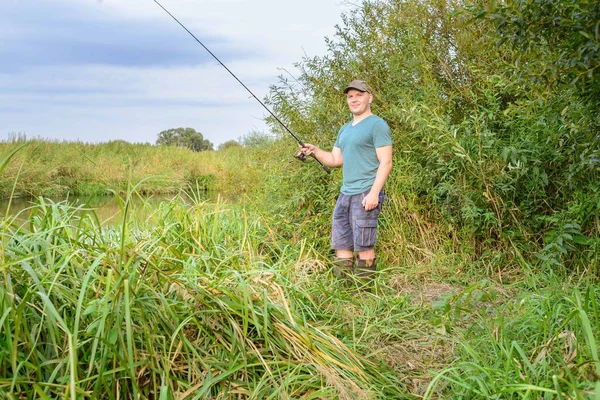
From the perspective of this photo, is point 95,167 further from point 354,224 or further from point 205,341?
point 205,341

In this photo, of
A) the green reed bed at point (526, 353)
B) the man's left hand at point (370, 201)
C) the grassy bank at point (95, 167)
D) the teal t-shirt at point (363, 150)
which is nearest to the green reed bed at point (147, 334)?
the green reed bed at point (526, 353)

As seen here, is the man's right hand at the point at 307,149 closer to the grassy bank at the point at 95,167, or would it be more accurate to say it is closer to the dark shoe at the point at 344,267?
the dark shoe at the point at 344,267

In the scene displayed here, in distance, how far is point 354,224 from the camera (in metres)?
4.59

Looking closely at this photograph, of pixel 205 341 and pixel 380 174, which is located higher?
pixel 380 174

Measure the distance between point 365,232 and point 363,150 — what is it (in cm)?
65

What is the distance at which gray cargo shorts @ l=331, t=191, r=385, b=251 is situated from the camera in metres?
4.54

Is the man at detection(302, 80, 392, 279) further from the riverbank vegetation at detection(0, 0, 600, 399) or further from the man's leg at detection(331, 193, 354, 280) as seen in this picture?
the riverbank vegetation at detection(0, 0, 600, 399)

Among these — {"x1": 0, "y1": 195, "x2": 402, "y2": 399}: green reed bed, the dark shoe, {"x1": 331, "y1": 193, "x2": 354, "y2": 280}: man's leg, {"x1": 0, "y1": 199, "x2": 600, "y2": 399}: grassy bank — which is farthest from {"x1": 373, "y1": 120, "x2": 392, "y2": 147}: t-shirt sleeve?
{"x1": 0, "y1": 195, "x2": 402, "y2": 399}: green reed bed

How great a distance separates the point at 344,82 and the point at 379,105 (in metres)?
0.57

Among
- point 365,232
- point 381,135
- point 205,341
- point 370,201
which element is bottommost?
point 205,341

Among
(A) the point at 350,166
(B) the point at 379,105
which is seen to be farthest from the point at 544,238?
(B) the point at 379,105

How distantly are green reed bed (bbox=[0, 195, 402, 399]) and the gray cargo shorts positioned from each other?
1688 millimetres

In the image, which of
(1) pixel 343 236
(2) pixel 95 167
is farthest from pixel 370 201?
(2) pixel 95 167

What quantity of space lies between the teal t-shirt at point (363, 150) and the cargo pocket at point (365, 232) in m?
0.25
